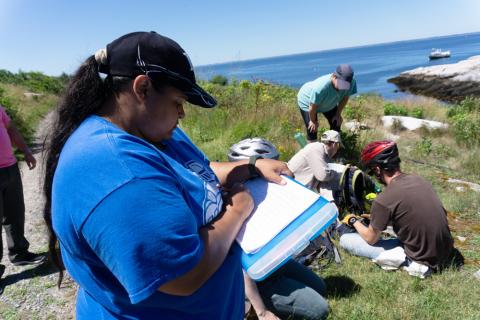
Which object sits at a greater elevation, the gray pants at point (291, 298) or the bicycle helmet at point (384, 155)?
the bicycle helmet at point (384, 155)

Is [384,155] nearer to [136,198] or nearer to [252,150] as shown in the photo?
[252,150]

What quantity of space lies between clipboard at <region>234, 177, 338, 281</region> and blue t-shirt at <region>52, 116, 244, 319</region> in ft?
0.85

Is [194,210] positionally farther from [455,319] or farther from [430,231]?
[430,231]

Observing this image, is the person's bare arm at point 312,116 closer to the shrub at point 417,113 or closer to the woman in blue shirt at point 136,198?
the woman in blue shirt at point 136,198

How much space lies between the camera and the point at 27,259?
4223 millimetres

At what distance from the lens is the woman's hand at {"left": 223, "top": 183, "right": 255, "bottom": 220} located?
133 centimetres

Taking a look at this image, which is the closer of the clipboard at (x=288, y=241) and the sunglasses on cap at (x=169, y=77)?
the sunglasses on cap at (x=169, y=77)

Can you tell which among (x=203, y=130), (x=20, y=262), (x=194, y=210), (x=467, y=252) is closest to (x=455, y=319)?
(x=467, y=252)

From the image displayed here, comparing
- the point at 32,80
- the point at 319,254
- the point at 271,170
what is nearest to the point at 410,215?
the point at 319,254

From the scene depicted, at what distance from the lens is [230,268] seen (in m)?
1.41

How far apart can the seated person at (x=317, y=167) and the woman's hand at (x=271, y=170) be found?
3262 mm

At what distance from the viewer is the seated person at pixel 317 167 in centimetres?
486

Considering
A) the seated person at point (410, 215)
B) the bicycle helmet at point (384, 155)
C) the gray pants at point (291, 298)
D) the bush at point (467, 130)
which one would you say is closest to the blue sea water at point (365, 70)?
the bicycle helmet at point (384, 155)

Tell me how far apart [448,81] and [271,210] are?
121ft
